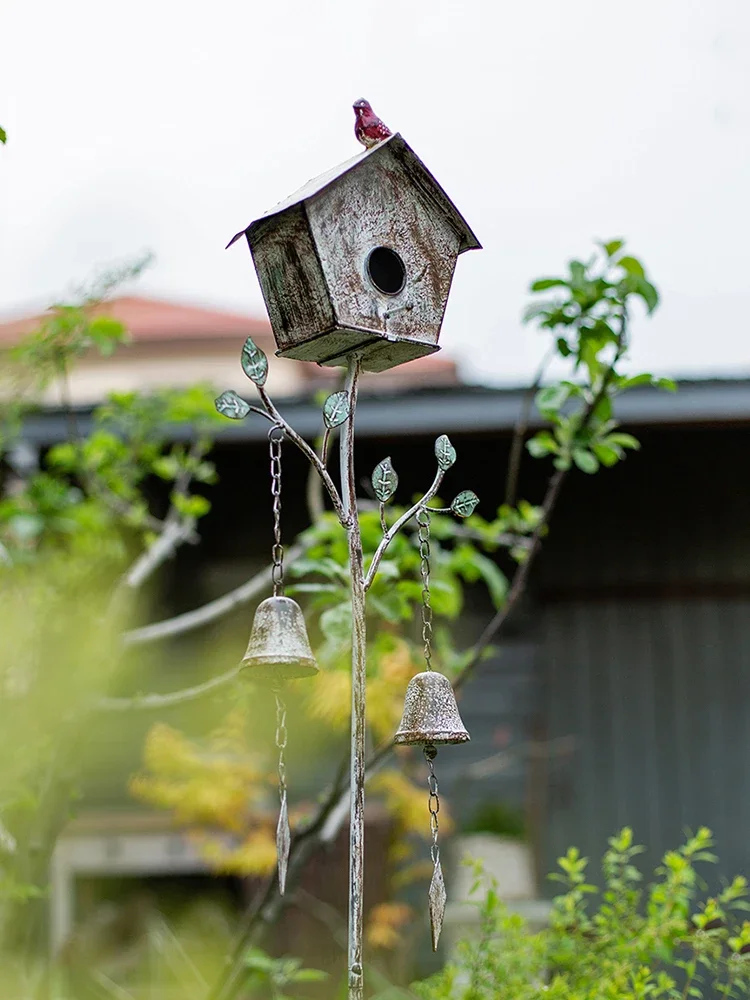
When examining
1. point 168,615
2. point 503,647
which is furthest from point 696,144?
point 168,615

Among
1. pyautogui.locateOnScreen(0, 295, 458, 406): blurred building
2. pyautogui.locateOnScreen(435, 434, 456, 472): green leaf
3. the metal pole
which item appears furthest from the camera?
pyautogui.locateOnScreen(0, 295, 458, 406): blurred building

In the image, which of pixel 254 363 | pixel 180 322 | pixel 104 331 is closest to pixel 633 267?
pixel 254 363

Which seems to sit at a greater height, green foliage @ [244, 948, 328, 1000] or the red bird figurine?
the red bird figurine

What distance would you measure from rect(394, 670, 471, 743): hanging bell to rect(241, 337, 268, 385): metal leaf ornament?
0.63 meters

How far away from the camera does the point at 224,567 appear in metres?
5.70

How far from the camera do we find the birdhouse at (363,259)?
210 cm

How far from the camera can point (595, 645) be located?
5414 mm

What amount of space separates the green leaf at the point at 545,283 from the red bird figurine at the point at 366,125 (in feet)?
3.43

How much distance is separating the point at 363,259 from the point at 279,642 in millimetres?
755

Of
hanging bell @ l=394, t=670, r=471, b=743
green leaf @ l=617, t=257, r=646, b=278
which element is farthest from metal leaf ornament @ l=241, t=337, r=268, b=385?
green leaf @ l=617, t=257, r=646, b=278

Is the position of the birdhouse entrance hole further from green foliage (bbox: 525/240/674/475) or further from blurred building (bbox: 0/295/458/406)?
blurred building (bbox: 0/295/458/406)

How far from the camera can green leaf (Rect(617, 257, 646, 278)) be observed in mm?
3109

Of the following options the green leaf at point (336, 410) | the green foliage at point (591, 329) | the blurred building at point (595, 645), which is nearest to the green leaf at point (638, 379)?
the green foliage at point (591, 329)

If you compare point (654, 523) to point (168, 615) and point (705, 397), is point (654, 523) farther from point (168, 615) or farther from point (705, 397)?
point (168, 615)
